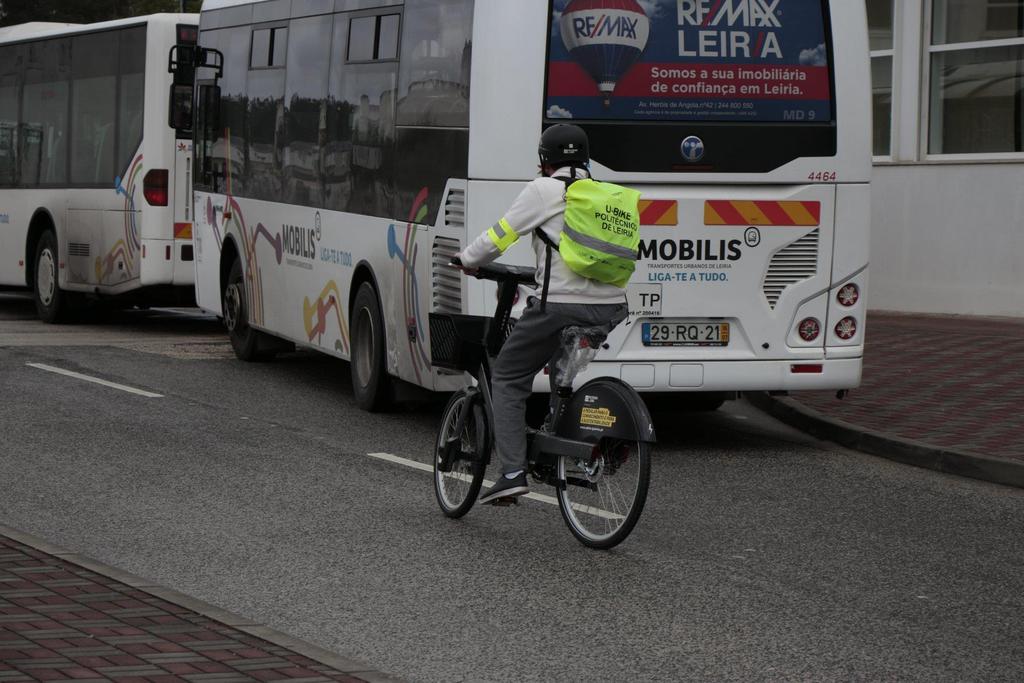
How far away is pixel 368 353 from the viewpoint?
12.7 m

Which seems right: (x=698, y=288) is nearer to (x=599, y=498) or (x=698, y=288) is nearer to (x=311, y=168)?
(x=599, y=498)

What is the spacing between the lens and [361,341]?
42.1 feet

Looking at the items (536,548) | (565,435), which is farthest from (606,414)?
(536,548)

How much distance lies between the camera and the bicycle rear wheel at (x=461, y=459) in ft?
27.2

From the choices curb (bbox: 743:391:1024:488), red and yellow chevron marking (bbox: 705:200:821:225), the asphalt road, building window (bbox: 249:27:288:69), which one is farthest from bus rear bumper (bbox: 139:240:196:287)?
red and yellow chevron marking (bbox: 705:200:821:225)

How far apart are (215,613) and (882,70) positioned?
1752cm

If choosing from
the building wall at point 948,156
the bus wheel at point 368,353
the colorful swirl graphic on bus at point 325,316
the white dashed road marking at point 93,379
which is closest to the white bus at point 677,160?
the bus wheel at point 368,353

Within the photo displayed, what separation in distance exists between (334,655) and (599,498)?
2.32 metres

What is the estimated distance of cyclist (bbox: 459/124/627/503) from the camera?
304 inches

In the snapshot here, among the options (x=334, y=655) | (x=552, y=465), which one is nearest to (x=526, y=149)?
(x=552, y=465)

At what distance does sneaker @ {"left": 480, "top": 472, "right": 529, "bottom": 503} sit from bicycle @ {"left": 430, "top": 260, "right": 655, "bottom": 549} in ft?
0.18

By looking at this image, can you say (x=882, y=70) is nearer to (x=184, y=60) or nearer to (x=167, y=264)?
(x=167, y=264)

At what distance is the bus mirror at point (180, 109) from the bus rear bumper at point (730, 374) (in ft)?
25.9

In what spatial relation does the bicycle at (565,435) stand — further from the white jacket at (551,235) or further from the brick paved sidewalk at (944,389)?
the brick paved sidewalk at (944,389)
